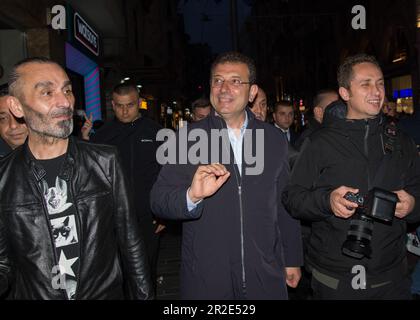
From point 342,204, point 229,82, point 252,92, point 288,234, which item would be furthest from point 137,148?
point 342,204

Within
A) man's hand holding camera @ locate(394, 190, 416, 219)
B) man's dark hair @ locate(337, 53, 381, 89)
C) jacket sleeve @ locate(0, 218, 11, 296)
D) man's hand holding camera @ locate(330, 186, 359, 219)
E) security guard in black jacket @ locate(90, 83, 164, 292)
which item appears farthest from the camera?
security guard in black jacket @ locate(90, 83, 164, 292)

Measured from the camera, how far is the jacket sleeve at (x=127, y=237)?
9.02ft

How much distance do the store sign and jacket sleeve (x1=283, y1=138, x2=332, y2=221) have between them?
853 cm

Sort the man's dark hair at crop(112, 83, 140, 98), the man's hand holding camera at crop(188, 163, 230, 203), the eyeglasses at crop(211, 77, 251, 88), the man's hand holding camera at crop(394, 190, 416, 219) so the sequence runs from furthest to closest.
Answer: the man's dark hair at crop(112, 83, 140, 98), the eyeglasses at crop(211, 77, 251, 88), the man's hand holding camera at crop(394, 190, 416, 219), the man's hand holding camera at crop(188, 163, 230, 203)

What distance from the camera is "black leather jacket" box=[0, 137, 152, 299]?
8.16ft

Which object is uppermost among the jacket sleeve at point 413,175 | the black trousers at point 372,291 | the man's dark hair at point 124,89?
the man's dark hair at point 124,89

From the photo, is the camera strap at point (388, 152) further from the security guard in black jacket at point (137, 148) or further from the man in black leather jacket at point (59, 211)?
the security guard in black jacket at point (137, 148)

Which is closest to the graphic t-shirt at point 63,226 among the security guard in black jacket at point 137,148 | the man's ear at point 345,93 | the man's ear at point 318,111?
the man's ear at point 345,93

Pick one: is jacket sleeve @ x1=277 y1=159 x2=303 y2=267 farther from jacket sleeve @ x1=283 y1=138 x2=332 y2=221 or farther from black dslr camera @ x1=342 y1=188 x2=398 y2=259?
black dslr camera @ x1=342 y1=188 x2=398 y2=259

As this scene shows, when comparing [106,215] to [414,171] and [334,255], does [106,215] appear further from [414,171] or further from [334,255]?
[414,171]

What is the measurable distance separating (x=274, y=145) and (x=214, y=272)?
1108 mm

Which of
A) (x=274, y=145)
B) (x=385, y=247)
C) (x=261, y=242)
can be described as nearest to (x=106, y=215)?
(x=261, y=242)

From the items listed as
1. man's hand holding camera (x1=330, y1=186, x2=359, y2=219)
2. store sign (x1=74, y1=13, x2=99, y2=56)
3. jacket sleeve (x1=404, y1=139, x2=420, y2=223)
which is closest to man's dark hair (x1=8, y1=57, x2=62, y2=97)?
man's hand holding camera (x1=330, y1=186, x2=359, y2=219)

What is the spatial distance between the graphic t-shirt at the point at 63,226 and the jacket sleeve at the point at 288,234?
160cm
